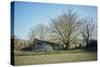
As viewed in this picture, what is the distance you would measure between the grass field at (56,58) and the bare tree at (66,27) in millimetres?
167

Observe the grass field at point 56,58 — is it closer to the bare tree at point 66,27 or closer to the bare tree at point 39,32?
the bare tree at point 66,27

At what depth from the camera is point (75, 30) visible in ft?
10.3

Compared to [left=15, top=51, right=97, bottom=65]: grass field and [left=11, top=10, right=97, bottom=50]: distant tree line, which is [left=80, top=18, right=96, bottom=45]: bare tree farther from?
[left=15, top=51, right=97, bottom=65]: grass field

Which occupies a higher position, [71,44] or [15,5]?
[15,5]

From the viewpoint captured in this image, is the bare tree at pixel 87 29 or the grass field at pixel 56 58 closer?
the grass field at pixel 56 58

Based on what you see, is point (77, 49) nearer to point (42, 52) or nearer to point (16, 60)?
point (42, 52)

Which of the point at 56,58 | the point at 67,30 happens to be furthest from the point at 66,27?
the point at 56,58

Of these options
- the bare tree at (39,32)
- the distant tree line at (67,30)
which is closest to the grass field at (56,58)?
the distant tree line at (67,30)

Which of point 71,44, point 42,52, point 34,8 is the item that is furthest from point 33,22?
point 71,44

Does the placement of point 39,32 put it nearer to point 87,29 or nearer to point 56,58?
point 56,58

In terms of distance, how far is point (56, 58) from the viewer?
301 centimetres

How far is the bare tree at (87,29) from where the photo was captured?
10.5ft
